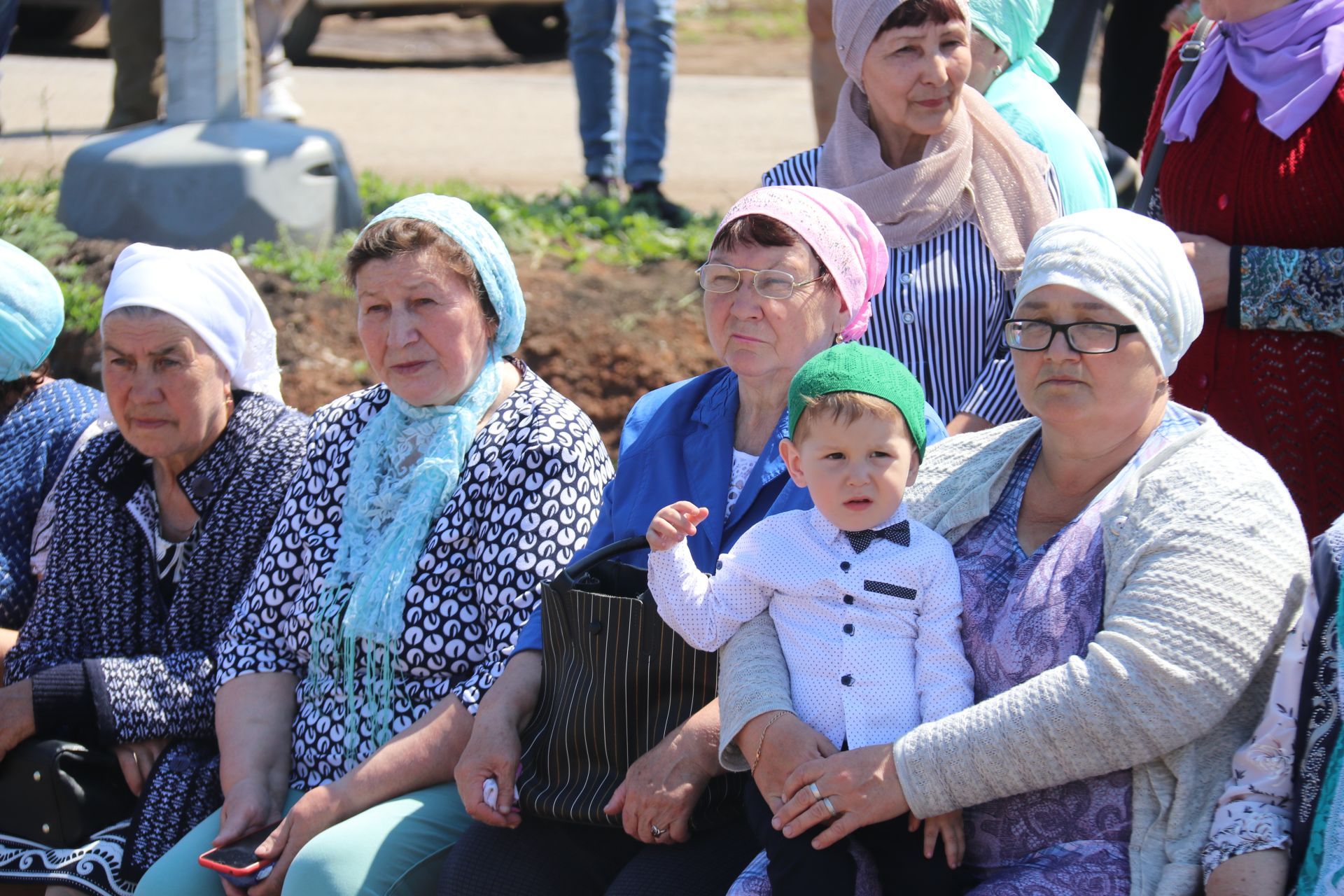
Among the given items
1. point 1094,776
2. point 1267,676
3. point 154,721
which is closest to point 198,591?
point 154,721

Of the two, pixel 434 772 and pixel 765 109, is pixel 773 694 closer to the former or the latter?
pixel 434 772

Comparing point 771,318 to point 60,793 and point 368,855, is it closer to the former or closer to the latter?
point 368,855

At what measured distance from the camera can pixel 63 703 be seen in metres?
3.37

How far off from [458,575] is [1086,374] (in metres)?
1.46

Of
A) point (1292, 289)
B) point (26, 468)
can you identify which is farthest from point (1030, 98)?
point (26, 468)

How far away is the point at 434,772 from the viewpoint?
3139 millimetres

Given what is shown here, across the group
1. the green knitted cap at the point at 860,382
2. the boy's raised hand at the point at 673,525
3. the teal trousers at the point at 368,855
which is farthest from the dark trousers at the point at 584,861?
the green knitted cap at the point at 860,382

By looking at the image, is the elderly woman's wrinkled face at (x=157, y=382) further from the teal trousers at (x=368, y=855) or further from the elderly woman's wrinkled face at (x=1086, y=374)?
the elderly woman's wrinkled face at (x=1086, y=374)

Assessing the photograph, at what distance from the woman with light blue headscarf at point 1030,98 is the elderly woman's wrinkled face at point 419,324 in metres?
1.58

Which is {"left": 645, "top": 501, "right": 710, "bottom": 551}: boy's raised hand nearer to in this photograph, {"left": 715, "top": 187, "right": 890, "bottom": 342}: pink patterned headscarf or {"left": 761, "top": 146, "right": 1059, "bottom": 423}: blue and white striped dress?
{"left": 715, "top": 187, "right": 890, "bottom": 342}: pink patterned headscarf

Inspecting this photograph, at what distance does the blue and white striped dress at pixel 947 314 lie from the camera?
3662 mm

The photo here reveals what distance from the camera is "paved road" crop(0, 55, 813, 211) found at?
8672 millimetres

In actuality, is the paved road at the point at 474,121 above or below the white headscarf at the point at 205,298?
below

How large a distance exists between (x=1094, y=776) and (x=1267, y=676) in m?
0.32
